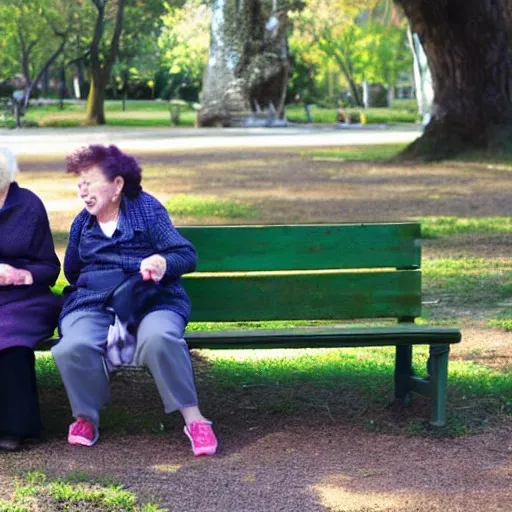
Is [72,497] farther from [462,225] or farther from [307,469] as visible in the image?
[462,225]

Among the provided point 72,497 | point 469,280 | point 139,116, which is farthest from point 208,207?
point 139,116

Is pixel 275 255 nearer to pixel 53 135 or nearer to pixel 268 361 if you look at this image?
pixel 268 361

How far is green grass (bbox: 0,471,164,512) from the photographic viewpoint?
4.11m

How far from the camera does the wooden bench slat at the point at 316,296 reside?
5.51 meters

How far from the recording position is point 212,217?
13.4m

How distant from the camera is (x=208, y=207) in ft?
46.4

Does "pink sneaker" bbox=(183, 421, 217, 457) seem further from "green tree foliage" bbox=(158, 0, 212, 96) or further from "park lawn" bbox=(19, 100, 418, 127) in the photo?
"green tree foliage" bbox=(158, 0, 212, 96)

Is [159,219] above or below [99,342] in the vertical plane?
above

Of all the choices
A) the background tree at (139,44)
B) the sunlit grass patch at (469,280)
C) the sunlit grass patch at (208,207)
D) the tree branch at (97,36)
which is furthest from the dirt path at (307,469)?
the background tree at (139,44)

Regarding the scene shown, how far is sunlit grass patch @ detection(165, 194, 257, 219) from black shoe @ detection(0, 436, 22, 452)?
28.4ft

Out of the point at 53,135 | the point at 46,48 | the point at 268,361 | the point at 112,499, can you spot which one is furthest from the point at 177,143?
the point at 46,48

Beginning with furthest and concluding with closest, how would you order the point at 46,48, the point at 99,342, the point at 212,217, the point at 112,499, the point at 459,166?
the point at 46,48 < the point at 459,166 < the point at 212,217 < the point at 99,342 < the point at 112,499

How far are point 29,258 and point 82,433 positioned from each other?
76cm

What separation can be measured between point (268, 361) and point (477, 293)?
2482mm
